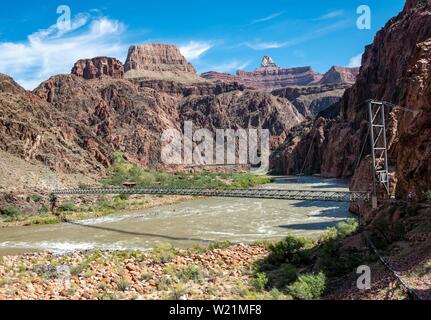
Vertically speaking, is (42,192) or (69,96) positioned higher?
(69,96)

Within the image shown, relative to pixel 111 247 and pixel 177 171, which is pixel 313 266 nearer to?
pixel 111 247

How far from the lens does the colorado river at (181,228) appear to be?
92.9 ft

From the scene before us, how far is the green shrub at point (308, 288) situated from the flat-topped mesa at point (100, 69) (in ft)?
516

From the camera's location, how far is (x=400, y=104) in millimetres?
23078

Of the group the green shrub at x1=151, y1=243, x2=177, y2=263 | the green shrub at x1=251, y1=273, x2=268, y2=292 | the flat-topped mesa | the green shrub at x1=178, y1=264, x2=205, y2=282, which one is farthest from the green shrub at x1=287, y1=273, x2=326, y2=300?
the flat-topped mesa

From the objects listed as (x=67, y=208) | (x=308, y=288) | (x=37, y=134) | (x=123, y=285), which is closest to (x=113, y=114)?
(x=37, y=134)

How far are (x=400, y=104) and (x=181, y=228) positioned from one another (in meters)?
18.6

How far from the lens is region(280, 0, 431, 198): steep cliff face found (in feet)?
61.2

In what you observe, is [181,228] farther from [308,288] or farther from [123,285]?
[308,288]

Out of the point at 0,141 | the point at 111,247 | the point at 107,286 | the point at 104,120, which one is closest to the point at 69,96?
the point at 104,120

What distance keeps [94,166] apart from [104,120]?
44.2 meters

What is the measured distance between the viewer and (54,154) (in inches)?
2771

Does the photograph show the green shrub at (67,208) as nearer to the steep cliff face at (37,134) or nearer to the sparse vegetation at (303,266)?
the steep cliff face at (37,134)

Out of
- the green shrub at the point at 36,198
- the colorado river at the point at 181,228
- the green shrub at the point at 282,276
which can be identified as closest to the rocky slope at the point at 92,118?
the green shrub at the point at 36,198
